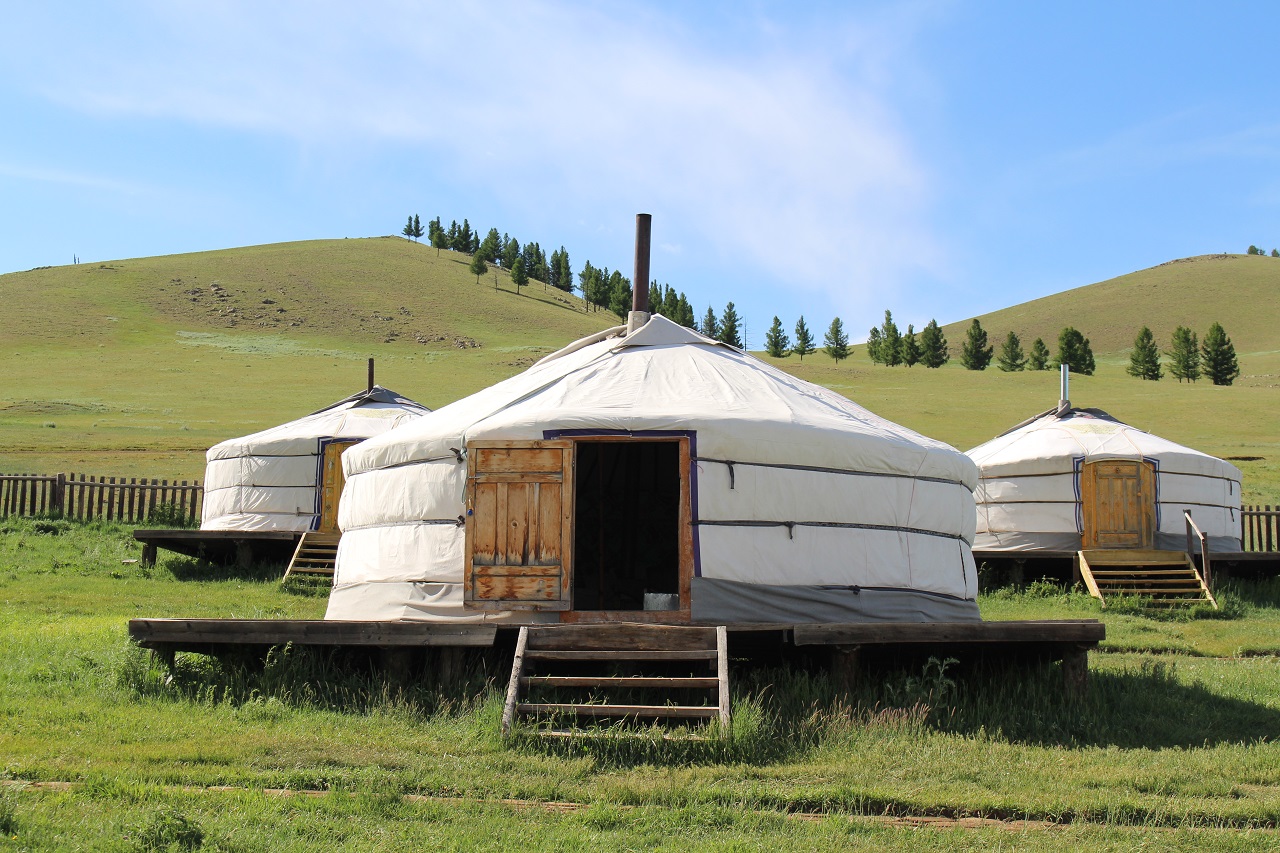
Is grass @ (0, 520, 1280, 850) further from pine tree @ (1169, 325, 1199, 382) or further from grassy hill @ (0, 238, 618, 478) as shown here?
pine tree @ (1169, 325, 1199, 382)

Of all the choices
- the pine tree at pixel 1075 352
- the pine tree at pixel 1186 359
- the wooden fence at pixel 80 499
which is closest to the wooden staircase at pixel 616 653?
the wooden fence at pixel 80 499

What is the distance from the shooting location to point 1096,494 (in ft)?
47.5

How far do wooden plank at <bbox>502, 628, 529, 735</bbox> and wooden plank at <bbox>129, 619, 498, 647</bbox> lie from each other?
24 cm

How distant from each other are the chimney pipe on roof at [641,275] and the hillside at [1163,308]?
78.3 metres

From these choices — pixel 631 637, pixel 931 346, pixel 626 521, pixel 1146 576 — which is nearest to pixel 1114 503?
pixel 1146 576

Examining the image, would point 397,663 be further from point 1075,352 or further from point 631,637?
point 1075,352

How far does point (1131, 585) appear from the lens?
13.8m

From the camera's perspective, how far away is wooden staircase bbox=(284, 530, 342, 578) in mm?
14039

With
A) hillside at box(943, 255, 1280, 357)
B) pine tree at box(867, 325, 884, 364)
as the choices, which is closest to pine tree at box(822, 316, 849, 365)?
pine tree at box(867, 325, 884, 364)

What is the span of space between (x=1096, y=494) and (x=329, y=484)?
9.71 meters

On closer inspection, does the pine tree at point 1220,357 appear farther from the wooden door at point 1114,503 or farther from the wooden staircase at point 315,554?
the wooden staircase at point 315,554

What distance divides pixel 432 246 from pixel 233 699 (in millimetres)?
105164

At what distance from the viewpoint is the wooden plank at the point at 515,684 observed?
5945 mm

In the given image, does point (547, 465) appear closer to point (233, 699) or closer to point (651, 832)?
point (233, 699)
